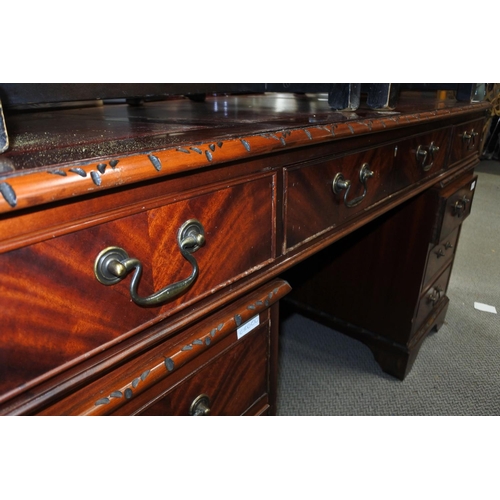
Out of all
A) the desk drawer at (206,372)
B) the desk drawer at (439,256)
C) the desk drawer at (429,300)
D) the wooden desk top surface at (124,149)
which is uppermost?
the wooden desk top surface at (124,149)

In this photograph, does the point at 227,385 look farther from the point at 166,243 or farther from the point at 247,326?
the point at 166,243

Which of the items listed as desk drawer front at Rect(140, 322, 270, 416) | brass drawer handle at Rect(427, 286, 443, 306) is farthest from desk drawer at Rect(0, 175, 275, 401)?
brass drawer handle at Rect(427, 286, 443, 306)

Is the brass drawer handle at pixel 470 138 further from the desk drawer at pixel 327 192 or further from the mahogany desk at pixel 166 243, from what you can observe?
the desk drawer at pixel 327 192

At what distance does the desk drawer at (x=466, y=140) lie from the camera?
0.96 metres

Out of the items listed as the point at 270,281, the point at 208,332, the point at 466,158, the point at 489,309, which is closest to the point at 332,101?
the point at 270,281

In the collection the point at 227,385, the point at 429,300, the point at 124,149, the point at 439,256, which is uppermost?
the point at 124,149

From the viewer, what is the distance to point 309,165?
0.49 meters

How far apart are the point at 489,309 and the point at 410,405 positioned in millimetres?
665

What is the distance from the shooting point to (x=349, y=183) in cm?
56

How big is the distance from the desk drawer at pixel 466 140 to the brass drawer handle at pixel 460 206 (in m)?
0.11

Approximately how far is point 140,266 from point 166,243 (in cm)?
4

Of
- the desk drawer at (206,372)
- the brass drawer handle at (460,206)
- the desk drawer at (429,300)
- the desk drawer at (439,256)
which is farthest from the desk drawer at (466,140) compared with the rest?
the desk drawer at (206,372)

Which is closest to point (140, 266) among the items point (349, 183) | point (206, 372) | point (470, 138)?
point (206, 372)

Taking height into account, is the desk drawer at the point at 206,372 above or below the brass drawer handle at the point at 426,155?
below
